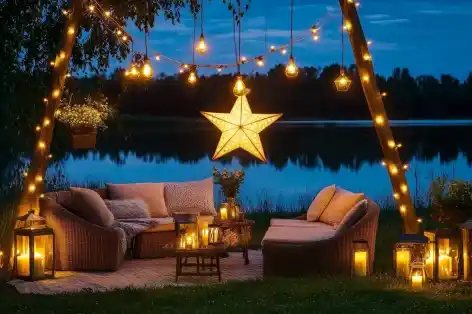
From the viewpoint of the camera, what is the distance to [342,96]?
58.6 ft

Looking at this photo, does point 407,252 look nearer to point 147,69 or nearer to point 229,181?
point 229,181

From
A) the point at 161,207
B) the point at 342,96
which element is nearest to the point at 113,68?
the point at 161,207

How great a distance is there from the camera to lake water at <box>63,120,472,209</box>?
1844 centimetres

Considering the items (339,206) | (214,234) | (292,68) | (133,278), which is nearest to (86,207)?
(133,278)

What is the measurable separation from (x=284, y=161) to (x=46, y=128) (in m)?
14.2

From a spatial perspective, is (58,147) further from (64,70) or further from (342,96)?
(342,96)

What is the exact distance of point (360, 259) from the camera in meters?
7.27

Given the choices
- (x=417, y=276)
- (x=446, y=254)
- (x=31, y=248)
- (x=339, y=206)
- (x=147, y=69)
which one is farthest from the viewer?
(x=339, y=206)

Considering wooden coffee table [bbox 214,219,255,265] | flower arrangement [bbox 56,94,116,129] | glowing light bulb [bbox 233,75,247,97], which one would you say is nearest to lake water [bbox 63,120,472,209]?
flower arrangement [bbox 56,94,116,129]

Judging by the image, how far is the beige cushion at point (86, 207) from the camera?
8102 mm

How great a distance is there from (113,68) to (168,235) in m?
3.75

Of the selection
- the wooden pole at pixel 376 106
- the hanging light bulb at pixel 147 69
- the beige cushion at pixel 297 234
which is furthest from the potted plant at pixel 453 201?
the hanging light bulb at pixel 147 69

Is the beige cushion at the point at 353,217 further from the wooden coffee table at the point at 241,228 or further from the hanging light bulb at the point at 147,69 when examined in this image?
the hanging light bulb at the point at 147,69

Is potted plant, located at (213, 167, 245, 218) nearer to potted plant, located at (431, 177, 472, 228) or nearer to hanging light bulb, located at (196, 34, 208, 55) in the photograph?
hanging light bulb, located at (196, 34, 208, 55)
